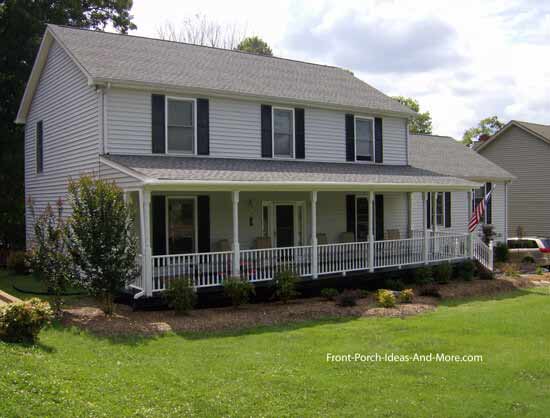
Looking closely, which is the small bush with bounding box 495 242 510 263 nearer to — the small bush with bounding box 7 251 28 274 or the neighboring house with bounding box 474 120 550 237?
the neighboring house with bounding box 474 120 550 237

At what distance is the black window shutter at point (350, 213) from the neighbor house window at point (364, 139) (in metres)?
1.43

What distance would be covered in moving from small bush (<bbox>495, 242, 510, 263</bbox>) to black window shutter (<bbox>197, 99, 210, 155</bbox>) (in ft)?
49.0

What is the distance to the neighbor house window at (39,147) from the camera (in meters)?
19.4

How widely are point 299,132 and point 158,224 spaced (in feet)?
18.9

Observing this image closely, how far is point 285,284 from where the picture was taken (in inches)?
563

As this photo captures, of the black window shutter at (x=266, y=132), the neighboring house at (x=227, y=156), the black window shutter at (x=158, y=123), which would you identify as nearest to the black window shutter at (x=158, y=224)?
the neighboring house at (x=227, y=156)

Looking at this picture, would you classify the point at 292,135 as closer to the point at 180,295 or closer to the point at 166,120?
the point at 166,120

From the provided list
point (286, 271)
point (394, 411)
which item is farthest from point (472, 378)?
point (286, 271)

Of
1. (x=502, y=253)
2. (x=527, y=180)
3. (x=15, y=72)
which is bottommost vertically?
(x=502, y=253)

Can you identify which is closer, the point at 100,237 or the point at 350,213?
the point at 100,237

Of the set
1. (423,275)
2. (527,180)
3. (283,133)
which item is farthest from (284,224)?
(527,180)

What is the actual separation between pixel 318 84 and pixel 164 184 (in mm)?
10059

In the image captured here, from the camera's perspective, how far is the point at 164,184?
12430 mm

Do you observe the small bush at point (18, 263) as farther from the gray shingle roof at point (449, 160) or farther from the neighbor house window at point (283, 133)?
the gray shingle roof at point (449, 160)
